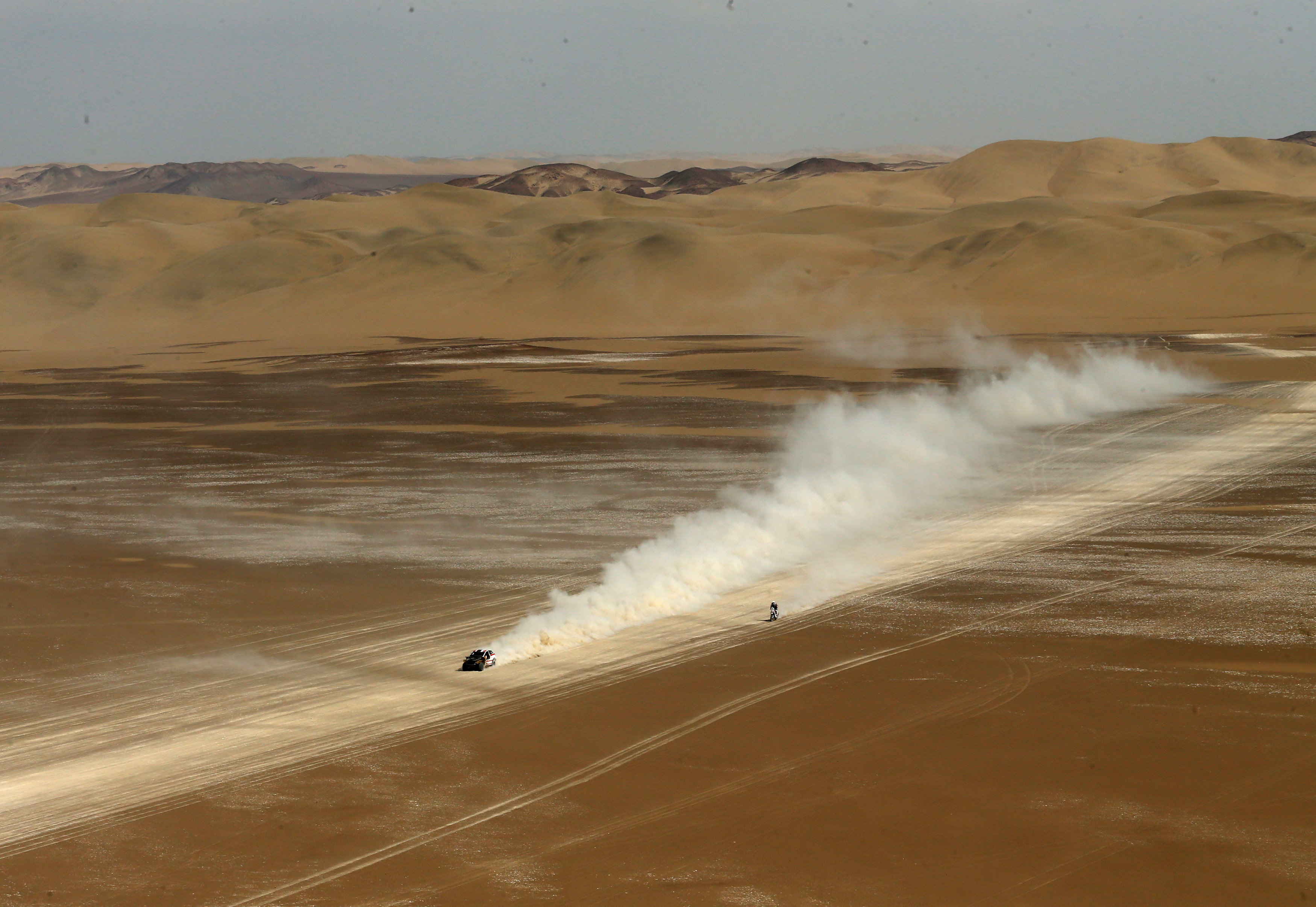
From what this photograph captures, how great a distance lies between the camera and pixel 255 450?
28562 millimetres

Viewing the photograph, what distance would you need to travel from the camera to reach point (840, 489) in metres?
20.7

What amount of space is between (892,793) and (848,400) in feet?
80.3

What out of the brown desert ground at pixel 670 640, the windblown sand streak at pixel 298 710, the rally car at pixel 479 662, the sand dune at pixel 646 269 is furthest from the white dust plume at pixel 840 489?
the sand dune at pixel 646 269

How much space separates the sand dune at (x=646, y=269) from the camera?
69.9 meters

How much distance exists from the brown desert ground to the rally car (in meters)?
0.22

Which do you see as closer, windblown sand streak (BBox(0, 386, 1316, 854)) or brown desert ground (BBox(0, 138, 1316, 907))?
brown desert ground (BBox(0, 138, 1316, 907))

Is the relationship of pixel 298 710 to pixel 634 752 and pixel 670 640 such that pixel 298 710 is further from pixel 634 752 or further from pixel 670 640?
pixel 670 640

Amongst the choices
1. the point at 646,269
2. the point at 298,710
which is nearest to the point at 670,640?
the point at 298,710

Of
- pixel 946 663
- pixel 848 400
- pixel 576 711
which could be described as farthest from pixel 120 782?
pixel 848 400

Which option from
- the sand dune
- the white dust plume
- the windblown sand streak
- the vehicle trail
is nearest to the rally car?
the windblown sand streak

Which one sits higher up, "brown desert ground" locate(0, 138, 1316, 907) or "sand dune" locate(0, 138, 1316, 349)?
"sand dune" locate(0, 138, 1316, 349)

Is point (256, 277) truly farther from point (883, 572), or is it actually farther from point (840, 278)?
point (883, 572)

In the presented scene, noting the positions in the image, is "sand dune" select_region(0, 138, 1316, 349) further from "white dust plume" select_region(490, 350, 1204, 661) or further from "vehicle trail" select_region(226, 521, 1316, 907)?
"vehicle trail" select_region(226, 521, 1316, 907)

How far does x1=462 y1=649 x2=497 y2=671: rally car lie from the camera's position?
1245 centimetres
